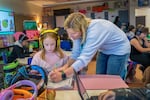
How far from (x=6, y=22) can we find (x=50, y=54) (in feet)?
16.8

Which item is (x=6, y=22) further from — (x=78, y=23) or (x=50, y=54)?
(x=78, y=23)

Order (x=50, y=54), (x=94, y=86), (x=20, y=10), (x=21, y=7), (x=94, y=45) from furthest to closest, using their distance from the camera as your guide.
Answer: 1. (x=21, y=7)
2. (x=20, y=10)
3. (x=50, y=54)
4. (x=94, y=45)
5. (x=94, y=86)

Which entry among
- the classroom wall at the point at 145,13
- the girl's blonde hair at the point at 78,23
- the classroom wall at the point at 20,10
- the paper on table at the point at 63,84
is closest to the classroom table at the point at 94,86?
the paper on table at the point at 63,84

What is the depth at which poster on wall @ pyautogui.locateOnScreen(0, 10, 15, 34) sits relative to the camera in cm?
628

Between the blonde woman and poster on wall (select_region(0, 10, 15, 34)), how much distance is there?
5037 mm

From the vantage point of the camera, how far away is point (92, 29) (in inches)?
59.7

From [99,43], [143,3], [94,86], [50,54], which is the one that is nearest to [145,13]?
[143,3]

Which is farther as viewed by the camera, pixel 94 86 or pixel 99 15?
pixel 99 15

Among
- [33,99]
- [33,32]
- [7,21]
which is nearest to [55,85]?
[33,99]

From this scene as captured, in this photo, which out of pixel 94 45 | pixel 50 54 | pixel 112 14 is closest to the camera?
pixel 94 45

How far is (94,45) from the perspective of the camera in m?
1.49

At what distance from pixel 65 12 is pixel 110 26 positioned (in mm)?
8215

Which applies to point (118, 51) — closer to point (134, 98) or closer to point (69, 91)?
point (69, 91)

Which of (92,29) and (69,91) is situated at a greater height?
(92,29)
